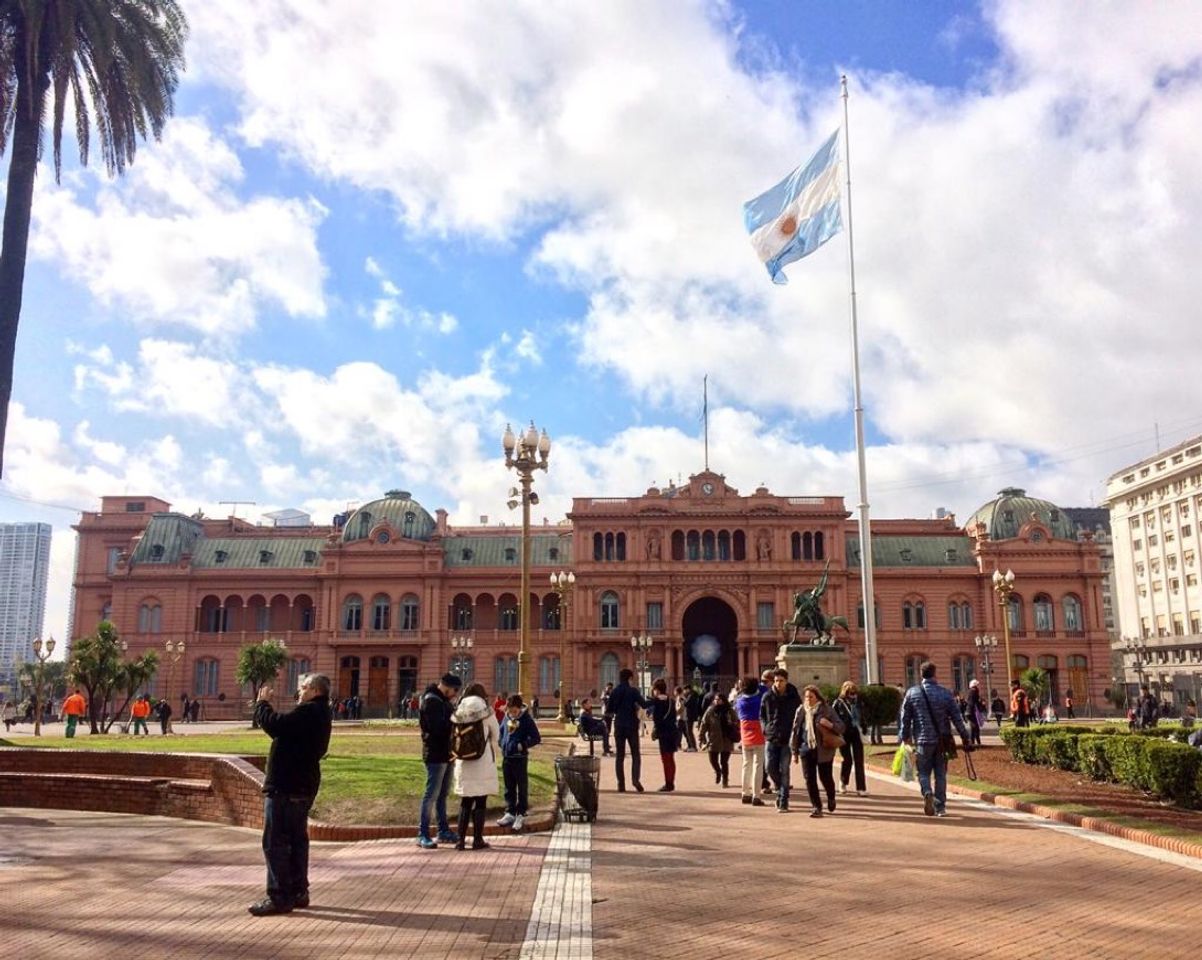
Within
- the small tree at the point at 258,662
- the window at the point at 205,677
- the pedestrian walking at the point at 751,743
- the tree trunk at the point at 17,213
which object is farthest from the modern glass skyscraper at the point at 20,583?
the pedestrian walking at the point at 751,743

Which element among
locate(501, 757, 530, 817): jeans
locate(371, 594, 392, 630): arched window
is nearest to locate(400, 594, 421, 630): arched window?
locate(371, 594, 392, 630): arched window

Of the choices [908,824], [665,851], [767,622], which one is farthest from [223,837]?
[767,622]

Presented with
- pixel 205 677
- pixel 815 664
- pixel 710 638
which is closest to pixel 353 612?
pixel 205 677

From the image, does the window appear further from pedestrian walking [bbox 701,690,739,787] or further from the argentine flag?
pedestrian walking [bbox 701,690,739,787]

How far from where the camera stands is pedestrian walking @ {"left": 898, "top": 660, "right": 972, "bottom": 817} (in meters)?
13.8

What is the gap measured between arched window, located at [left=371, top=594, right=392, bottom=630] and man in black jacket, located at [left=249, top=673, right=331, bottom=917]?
60.9 m

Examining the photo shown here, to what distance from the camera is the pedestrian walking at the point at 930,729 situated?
45.3 feet

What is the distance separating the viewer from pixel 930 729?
13781 millimetres

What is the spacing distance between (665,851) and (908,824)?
13.1ft

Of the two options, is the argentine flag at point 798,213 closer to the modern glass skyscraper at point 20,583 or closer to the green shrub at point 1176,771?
the green shrub at point 1176,771

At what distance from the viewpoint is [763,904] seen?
8656 millimetres

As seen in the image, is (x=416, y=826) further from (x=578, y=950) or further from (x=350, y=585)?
(x=350, y=585)

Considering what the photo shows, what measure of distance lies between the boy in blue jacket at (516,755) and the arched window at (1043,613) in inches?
2446

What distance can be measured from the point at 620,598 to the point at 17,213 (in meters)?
47.0
